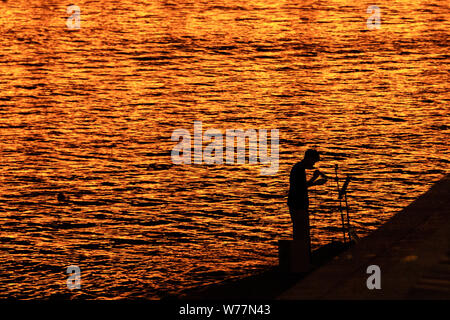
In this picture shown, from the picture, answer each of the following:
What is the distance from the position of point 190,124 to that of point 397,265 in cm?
1603

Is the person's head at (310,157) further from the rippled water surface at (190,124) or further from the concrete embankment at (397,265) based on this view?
the rippled water surface at (190,124)

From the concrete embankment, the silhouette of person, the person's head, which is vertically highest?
the person's head

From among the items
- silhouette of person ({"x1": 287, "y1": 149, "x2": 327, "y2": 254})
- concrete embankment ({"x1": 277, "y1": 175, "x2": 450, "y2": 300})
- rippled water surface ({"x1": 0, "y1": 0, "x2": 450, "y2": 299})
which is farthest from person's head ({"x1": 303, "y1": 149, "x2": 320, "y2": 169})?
rippled water surface ({"x1": 0, "y1": 0, "x2": 450, "y2": 299})

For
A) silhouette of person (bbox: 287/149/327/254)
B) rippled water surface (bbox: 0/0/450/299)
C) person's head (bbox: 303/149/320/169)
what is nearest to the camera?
person's head (bbox: 303/149/320/169)

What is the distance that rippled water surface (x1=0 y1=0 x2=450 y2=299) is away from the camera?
46.8 ft

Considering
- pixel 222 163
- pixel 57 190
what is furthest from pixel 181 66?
pixel 57 190

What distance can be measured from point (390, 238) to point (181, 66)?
23.8 meters

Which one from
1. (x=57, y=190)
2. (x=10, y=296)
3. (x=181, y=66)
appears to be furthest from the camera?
(x=181, y=66)

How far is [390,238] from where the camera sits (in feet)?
35.3

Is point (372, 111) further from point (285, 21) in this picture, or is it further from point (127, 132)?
point (285, 21)

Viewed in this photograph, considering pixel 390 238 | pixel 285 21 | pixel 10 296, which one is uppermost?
pixel 285 21

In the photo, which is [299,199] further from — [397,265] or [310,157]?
[397,265]

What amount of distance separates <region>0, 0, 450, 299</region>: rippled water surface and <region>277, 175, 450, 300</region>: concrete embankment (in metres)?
2.65

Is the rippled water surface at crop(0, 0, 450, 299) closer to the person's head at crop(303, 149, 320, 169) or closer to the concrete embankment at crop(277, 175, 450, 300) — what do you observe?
the concrete embankment at crop(277, 175, 450, 300)
